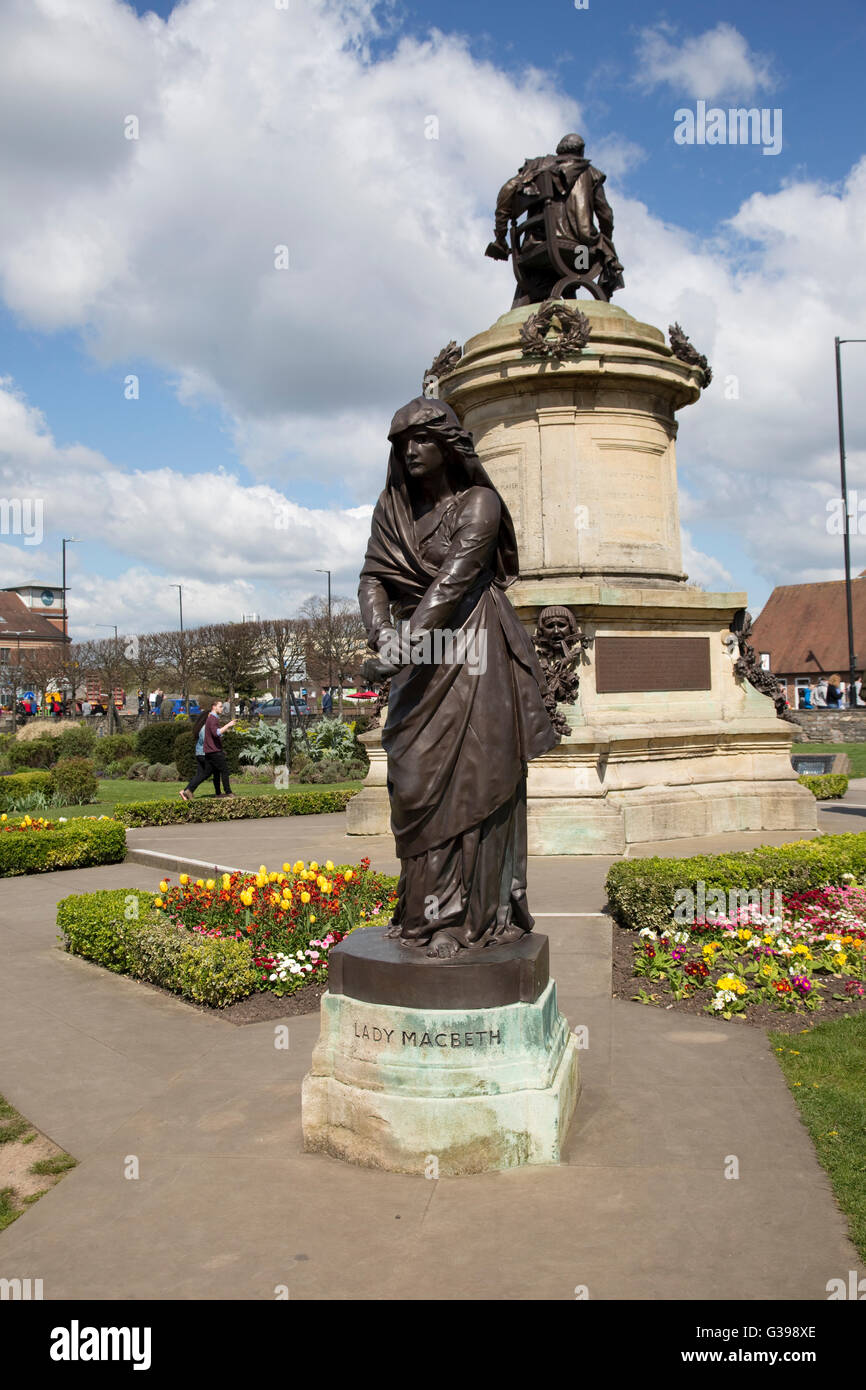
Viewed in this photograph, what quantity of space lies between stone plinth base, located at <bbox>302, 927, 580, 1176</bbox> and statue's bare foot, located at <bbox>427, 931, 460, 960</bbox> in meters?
0.09

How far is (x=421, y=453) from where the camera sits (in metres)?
4.69

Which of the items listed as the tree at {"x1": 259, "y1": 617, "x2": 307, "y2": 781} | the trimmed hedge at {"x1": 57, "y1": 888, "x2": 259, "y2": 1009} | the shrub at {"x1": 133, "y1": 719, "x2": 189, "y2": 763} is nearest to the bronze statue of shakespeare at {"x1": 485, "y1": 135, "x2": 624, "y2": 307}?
the trimmed hedge at {"x1": 57, "y1": 888, "x2": 259, "y2": 1009}

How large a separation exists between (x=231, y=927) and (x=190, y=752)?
18.2 metres

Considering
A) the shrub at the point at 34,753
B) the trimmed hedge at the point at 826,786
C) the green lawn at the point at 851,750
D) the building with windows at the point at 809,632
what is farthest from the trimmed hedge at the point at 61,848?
the building with windows at the point at 809,632

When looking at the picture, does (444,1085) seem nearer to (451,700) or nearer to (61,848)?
(451,700)

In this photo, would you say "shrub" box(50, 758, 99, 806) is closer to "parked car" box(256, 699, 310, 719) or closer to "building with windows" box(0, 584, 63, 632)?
"parked car" box(256, 699, 310, 719)

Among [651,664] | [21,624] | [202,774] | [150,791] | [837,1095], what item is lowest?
[837,1095]

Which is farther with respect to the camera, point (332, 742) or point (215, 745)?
point (332, 742)

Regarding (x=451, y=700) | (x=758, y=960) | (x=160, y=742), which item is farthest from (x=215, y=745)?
(x=451, y=700)

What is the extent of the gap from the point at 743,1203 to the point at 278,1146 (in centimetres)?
192

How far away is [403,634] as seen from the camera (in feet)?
14.4

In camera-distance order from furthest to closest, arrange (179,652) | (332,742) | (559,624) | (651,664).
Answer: (179,652) → (332,742) → (651,664) → (559,624)

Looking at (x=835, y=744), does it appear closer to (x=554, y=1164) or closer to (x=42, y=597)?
(x=554, y=1164)

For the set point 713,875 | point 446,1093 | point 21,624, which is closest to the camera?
point 446,1093
